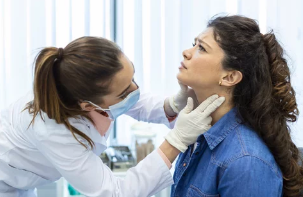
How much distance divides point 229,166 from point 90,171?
47cm

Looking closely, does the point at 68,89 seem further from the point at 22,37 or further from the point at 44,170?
the point at 22,37

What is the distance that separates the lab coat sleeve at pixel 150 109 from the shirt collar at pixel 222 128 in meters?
0.42

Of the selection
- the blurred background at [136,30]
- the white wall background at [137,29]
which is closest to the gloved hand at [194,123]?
the blurred background at [136,30]

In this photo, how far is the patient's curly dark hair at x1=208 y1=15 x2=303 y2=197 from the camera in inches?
52.8

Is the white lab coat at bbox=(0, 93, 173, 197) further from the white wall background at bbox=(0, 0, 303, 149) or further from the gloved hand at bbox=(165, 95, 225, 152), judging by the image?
the white wall background at bbox=(0, 0, 303, 149)

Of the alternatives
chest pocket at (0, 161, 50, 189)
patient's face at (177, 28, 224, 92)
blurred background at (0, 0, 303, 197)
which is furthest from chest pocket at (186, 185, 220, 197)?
blurred background at (0, 0, 303, 197)

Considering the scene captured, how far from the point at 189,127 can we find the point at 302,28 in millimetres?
1522

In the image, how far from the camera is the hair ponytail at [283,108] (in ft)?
4.41

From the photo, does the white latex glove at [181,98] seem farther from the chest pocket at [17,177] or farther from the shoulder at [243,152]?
the chest pocket at [17,177]

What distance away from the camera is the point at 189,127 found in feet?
4.65

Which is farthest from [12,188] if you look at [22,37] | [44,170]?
[22,37]

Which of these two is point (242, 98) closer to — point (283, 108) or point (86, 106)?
point (283, 108)

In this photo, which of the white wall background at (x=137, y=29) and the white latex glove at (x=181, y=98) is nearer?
the white latex glove at (x=181, y=98)

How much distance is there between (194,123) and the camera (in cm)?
141
